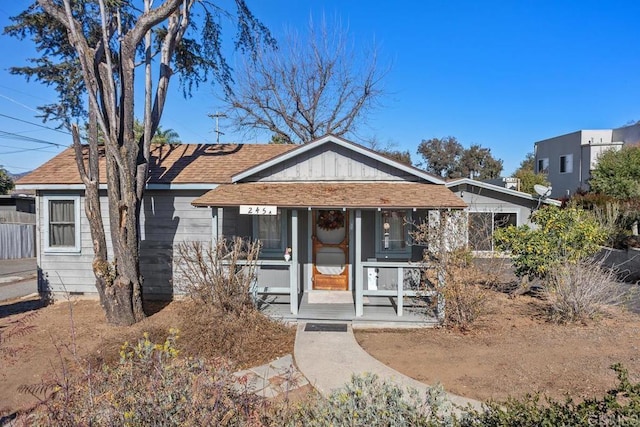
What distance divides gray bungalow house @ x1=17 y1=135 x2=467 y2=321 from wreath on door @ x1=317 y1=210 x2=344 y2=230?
0.03 m

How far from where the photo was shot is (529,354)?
6.07 metres

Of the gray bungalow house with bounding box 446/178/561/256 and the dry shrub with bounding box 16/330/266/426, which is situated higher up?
the gray bungalow house with bounding box 446/178/561/256

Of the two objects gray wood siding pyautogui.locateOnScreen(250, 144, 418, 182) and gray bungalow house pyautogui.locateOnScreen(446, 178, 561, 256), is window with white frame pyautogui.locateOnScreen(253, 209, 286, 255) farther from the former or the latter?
gray bungalow house pyautogui.locateOnScreen(446, 178, 561, 256)

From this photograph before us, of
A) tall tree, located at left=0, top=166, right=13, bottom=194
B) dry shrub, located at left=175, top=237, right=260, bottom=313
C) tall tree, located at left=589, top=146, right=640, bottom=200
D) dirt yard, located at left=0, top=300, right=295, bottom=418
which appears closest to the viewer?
dirt yard, located at left=0, top=300, right=295, bottom=418

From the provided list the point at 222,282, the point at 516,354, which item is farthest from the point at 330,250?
the point at 516,354

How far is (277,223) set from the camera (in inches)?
386

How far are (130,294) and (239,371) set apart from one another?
3.68 meters

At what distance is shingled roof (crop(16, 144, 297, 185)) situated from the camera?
9.80m

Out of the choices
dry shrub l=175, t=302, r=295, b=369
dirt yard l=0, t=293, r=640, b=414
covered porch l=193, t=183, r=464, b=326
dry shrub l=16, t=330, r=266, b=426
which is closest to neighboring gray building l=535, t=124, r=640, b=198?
covered porch l=193, t=183, r=464, b=326

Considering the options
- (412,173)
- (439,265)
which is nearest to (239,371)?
(439,265)

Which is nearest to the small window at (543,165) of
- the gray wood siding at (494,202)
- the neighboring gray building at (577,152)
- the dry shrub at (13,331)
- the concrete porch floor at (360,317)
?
the neighboring gray building at (577,152)

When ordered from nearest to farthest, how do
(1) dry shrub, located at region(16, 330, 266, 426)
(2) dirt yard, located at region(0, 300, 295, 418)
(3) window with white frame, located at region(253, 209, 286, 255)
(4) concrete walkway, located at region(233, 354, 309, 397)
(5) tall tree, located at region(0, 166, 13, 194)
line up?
(1) dry shrub, located at region(16, 330, 266, 426)
(4) concrete walkway, located at region(233, 354, 309, 397)
(2) dirt yard, located at region(0, 300, 295, 418)
(3) window with white frame, located at region(253, 209, 286, 255)
(5) tall tree, located at region(0, 166, 13, 194)

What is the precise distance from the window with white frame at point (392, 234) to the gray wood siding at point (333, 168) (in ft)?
3.11

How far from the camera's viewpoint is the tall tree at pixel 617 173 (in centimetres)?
1944
